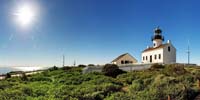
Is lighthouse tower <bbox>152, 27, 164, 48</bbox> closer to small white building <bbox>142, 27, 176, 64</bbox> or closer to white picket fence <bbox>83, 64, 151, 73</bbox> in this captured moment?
small white building <bbox>142, 27, 176, 64</bbox>

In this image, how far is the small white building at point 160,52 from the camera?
3959 cm

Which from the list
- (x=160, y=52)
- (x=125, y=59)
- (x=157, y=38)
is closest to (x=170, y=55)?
(x=160, y=52)

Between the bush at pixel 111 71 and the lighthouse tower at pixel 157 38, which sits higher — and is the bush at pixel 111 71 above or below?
below

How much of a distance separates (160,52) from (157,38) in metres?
5.09

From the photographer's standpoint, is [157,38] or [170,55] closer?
[170,55]

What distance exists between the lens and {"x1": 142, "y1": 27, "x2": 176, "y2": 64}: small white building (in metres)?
39.6

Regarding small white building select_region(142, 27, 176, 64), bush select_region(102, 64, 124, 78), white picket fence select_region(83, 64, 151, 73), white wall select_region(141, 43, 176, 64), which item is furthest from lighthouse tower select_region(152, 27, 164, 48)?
bush select_region(102, 64, 124, 78)

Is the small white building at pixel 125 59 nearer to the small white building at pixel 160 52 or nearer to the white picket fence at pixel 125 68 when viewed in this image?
the small white building at pixel 160 52

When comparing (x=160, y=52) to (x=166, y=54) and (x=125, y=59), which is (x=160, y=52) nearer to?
(x=166, y=54)

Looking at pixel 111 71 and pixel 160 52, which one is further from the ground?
pixel 160 52

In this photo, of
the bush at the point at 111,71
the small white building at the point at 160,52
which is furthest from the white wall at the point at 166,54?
the bush at the point at 111,71

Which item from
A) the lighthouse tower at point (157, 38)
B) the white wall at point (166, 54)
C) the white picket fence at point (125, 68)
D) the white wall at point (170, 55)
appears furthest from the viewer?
the lighthouse tower at point (157, 38)

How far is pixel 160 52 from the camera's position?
131 ft

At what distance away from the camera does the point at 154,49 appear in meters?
41.9
